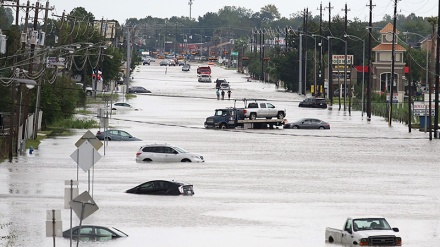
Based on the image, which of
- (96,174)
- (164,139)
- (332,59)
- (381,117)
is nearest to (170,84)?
(332,59)

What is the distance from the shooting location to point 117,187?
5466cm

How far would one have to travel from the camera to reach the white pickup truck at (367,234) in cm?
3503

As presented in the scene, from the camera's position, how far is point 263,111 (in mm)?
97750

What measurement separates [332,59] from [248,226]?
10590 cm

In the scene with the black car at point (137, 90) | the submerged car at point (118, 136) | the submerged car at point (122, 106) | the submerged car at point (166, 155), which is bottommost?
the submerged car at point (166, 155)

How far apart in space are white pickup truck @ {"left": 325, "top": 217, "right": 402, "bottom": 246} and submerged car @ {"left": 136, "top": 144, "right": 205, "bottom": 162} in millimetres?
32359

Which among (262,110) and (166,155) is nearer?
(166,155)

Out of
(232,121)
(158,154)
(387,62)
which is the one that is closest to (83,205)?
(158,154)

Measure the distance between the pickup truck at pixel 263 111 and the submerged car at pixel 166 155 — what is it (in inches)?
1082

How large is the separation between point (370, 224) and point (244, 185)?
21.3 meters

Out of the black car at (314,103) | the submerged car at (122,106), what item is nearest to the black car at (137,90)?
the submerged car at (122,106)

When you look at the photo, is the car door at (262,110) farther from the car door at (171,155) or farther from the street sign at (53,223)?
the street sign at (53,223)

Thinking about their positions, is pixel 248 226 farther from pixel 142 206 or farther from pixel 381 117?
pixel 381 117

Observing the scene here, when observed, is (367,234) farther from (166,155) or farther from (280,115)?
(280,115)
